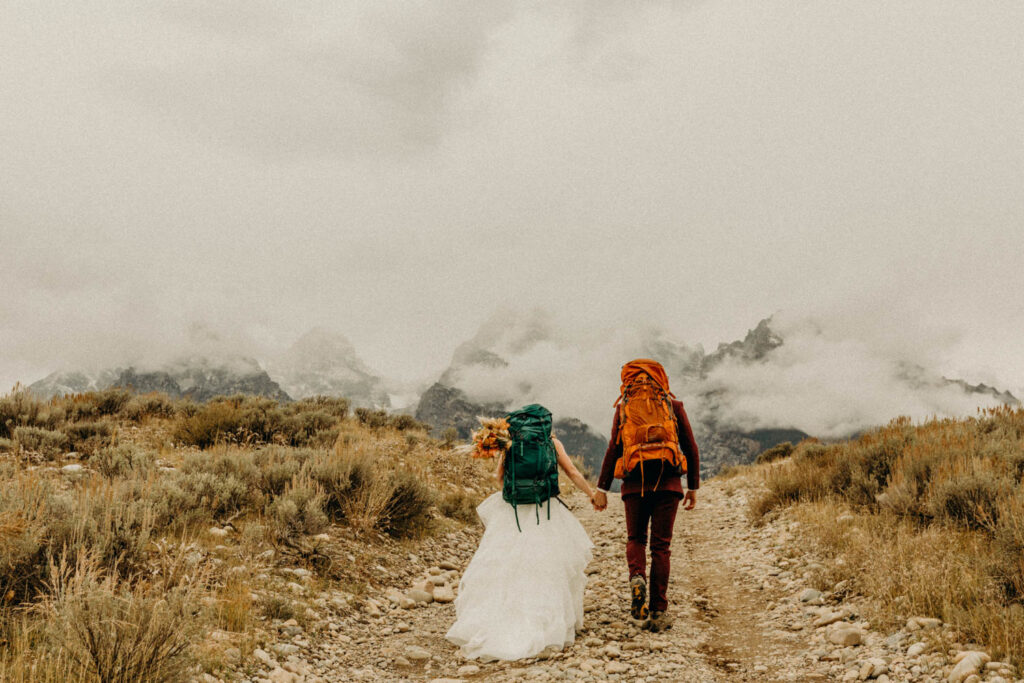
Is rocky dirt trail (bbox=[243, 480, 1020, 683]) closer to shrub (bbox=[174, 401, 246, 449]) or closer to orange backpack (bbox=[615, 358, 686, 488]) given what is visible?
orange backpack (bbox=[615, 358, 686, 488])

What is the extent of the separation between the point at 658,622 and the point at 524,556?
153 centimetres

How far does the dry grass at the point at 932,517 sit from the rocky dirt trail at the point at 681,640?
0.32 m

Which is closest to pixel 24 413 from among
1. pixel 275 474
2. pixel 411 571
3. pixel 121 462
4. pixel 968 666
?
pixel 121 462

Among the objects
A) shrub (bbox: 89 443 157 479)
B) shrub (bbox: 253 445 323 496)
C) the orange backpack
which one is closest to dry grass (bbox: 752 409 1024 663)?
the orange backpack

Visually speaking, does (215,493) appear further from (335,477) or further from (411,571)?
(411,571)

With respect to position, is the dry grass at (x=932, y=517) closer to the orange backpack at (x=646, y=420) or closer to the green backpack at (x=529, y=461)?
the orange backpack at (x=646, y=420)

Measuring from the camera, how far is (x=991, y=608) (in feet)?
15.0

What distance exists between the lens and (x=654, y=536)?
613 cm

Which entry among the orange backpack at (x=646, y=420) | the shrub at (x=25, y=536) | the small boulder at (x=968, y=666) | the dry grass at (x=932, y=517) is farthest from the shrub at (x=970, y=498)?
the shrub at (x=25, y=536)

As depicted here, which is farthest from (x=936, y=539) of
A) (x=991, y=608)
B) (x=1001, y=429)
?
(x=1001, y=429)

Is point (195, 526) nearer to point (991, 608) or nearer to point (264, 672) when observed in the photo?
point (264, 672)

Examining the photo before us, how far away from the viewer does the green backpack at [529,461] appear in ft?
19.6

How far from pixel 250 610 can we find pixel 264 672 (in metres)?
0.83

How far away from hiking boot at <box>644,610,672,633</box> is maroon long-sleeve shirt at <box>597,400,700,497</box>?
1205 mm
